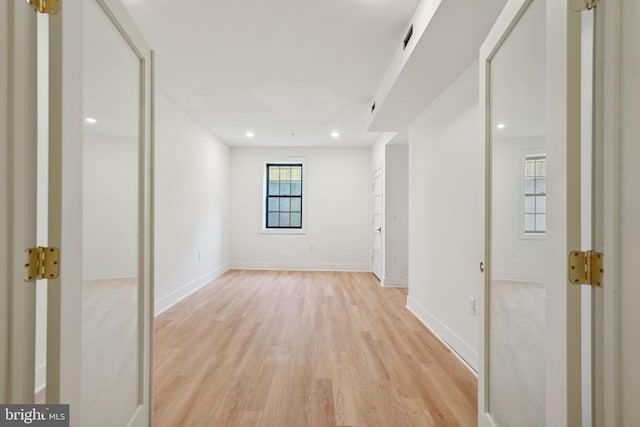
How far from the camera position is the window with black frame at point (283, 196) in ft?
22.5

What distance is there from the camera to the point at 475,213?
2445 millimetres

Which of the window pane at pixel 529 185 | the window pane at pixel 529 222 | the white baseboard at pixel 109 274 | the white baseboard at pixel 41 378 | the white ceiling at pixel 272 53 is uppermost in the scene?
the white ceiling at pixel 272 53

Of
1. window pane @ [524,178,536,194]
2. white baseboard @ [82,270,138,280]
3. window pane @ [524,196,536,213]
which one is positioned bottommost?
white baseboard @ [82,270,138,280]

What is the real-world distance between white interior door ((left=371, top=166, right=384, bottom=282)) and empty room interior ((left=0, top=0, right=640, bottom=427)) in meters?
0.92

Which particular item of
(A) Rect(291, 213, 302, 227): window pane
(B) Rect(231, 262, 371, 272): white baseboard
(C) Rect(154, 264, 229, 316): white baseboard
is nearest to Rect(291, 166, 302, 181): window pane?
(A) Rect(291, 213, 302, 227): window pane

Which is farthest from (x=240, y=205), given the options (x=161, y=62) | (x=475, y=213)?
(x=475, y=213)

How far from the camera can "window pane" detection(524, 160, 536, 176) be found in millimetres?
1241

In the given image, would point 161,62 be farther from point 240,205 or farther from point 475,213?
point 240,205

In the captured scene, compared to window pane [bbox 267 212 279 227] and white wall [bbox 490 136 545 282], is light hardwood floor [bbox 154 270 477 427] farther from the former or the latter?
window pane [bbox 267 212 279 227]

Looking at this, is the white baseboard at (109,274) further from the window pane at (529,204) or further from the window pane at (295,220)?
the window pane at (295,220)

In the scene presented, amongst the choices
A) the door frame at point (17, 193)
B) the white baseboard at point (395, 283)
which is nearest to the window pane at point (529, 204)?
the door frame at point (17, 193)

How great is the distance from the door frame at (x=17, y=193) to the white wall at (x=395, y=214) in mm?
4740

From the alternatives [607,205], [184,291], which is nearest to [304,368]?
[607,205]

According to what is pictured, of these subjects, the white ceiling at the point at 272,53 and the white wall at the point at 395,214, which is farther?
the white wall at the point at 395,214
